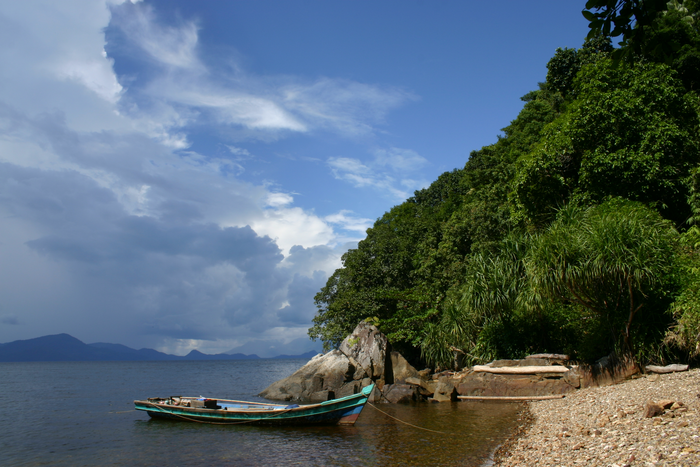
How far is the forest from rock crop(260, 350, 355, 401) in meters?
3.78

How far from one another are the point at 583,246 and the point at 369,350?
12.9 metres

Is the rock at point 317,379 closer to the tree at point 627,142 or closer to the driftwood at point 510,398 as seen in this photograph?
the driftwood at point 510,398

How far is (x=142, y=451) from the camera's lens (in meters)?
11.8

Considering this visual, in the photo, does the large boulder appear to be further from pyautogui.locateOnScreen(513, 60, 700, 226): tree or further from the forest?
pyautogui.locateOnScreen(513, 60, 700, 226): tree

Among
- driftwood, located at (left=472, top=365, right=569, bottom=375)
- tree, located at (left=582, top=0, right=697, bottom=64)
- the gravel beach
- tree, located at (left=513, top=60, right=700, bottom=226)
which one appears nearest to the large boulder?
driftwood, located at (left=472, top=365, right=569, bottom=375)

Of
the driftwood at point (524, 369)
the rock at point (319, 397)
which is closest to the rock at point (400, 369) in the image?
the rock at point (319, 397)

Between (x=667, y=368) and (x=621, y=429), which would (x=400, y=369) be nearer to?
(x=667, y=368)

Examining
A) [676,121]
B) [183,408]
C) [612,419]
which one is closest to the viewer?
[612,419]

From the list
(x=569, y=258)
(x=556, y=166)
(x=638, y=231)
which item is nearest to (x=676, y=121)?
(x=556, y=166)

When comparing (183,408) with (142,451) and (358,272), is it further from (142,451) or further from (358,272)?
(358,272)

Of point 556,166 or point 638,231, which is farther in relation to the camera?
point 556,166

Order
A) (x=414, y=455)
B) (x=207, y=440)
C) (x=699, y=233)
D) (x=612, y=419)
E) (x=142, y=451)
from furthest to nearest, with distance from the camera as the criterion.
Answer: (x=699, y=233)
(x=207, y=440)
(x=142, y=451)
(x=414, y=455)
(x=612, y=419)

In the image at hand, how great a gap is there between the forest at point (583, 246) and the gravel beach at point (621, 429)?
2871 mm

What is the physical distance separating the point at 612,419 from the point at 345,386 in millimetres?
Result: 13944
